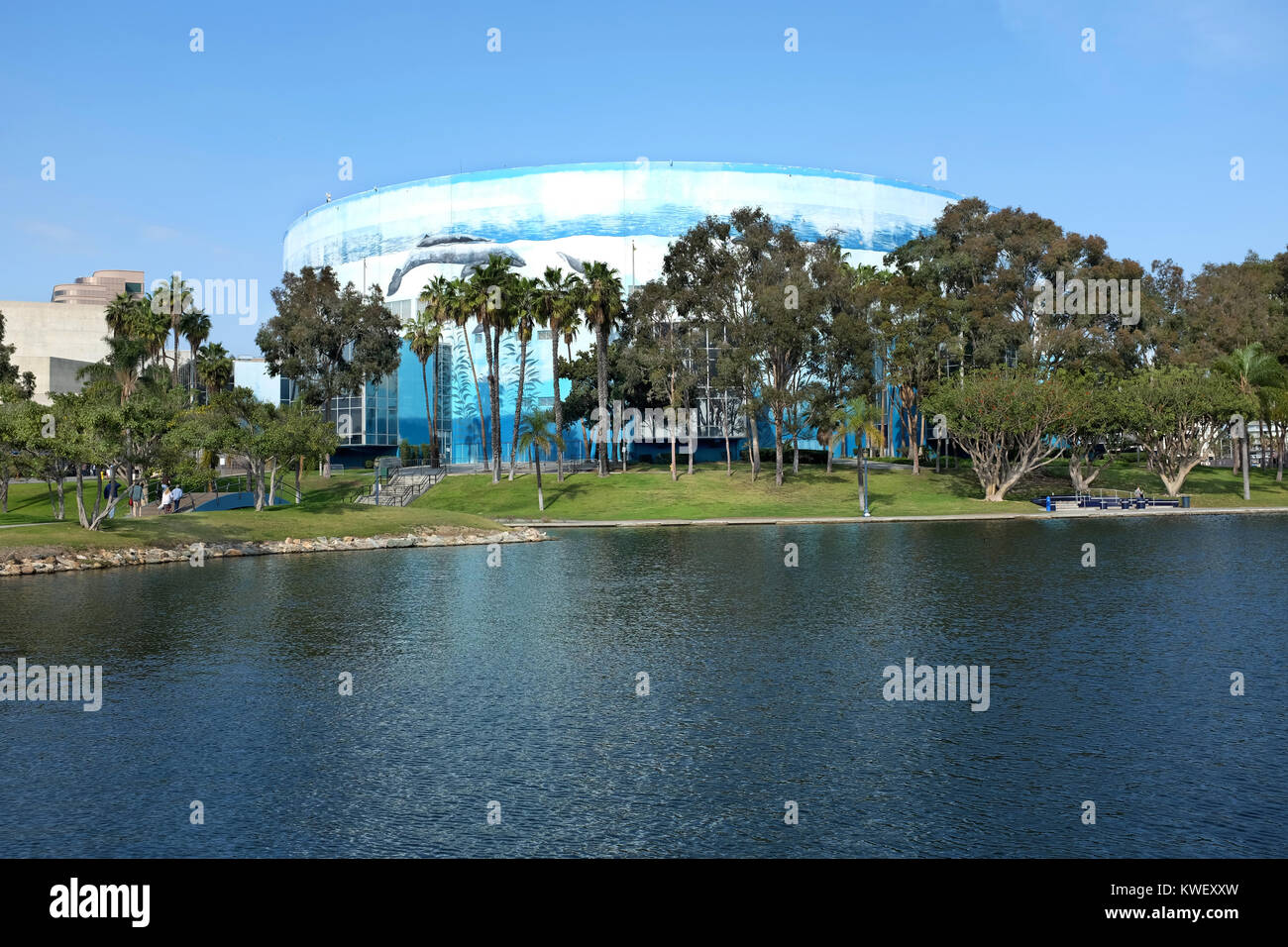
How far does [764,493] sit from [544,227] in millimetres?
67487

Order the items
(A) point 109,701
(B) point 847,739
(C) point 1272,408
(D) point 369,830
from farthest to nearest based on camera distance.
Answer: (C) point 1272,408 → (A) point 109,701 → (B) point 847,739 → (D) point 369,830

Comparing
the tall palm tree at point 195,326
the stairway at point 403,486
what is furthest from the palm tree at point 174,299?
the stairway at point 403,486

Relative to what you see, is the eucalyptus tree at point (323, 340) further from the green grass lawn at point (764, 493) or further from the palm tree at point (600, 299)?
the palm tree at point (600, 299)

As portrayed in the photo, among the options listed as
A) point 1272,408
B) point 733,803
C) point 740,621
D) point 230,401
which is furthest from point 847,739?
point 1272,408

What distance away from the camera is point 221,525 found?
53312 millimetres

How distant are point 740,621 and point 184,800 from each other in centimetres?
1691

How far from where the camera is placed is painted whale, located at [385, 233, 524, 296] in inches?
5389

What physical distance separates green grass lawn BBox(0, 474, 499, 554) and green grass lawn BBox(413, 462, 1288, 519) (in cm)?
1231

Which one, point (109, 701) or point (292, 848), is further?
point (109, 701)

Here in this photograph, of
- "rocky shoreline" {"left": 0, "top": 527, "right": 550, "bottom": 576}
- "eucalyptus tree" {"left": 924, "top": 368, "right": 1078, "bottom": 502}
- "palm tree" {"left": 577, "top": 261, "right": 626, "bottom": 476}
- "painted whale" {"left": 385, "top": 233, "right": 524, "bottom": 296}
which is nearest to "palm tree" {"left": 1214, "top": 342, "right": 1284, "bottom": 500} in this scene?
"eucalyptus tree" {"left": 924, "top": 368, "right": 1078, "bottom": 502}

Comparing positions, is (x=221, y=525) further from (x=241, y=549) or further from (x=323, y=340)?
(x=323, y=340)

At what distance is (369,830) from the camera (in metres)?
13.0
